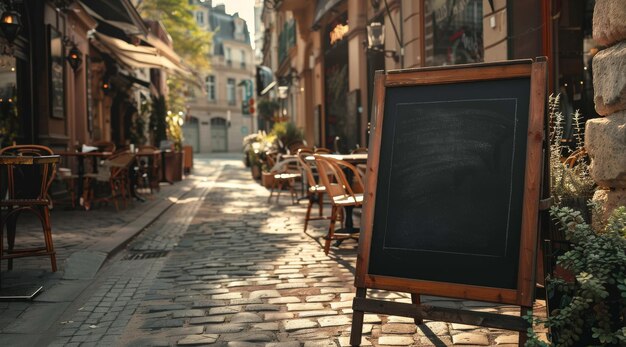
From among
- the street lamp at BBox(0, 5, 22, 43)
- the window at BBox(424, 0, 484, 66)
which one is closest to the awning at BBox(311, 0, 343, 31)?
the window at BBox(424, 0, 484, 66)

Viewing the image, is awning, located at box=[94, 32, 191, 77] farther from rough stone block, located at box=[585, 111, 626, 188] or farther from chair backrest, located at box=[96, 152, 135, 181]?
rough stone block, located at box=[585, 111, 626, 188]

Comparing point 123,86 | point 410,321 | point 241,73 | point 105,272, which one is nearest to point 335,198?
point 105,272

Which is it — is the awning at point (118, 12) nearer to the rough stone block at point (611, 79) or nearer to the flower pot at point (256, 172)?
the flower pot at point (256, 172)

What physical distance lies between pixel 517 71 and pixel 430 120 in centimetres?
47

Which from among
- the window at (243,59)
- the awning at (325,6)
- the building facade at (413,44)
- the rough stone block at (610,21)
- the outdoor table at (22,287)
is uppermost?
the window at (243,59)

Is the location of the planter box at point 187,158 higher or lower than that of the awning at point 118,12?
lower

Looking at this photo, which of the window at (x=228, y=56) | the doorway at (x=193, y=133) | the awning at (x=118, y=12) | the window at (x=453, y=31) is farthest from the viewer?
the window at (x=228, y=56)

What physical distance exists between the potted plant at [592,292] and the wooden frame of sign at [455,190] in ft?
0.51

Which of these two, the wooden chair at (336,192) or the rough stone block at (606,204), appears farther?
the wooden chair at (336,192)

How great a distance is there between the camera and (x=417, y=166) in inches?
130

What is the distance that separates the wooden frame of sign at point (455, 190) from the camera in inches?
118

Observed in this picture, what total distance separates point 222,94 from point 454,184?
207 feet

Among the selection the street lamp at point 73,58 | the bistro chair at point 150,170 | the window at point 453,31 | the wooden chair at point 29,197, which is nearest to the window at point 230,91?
the bistro chair at point 150,170

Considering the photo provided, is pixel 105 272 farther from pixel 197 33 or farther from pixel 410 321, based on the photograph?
pixel 197 33
